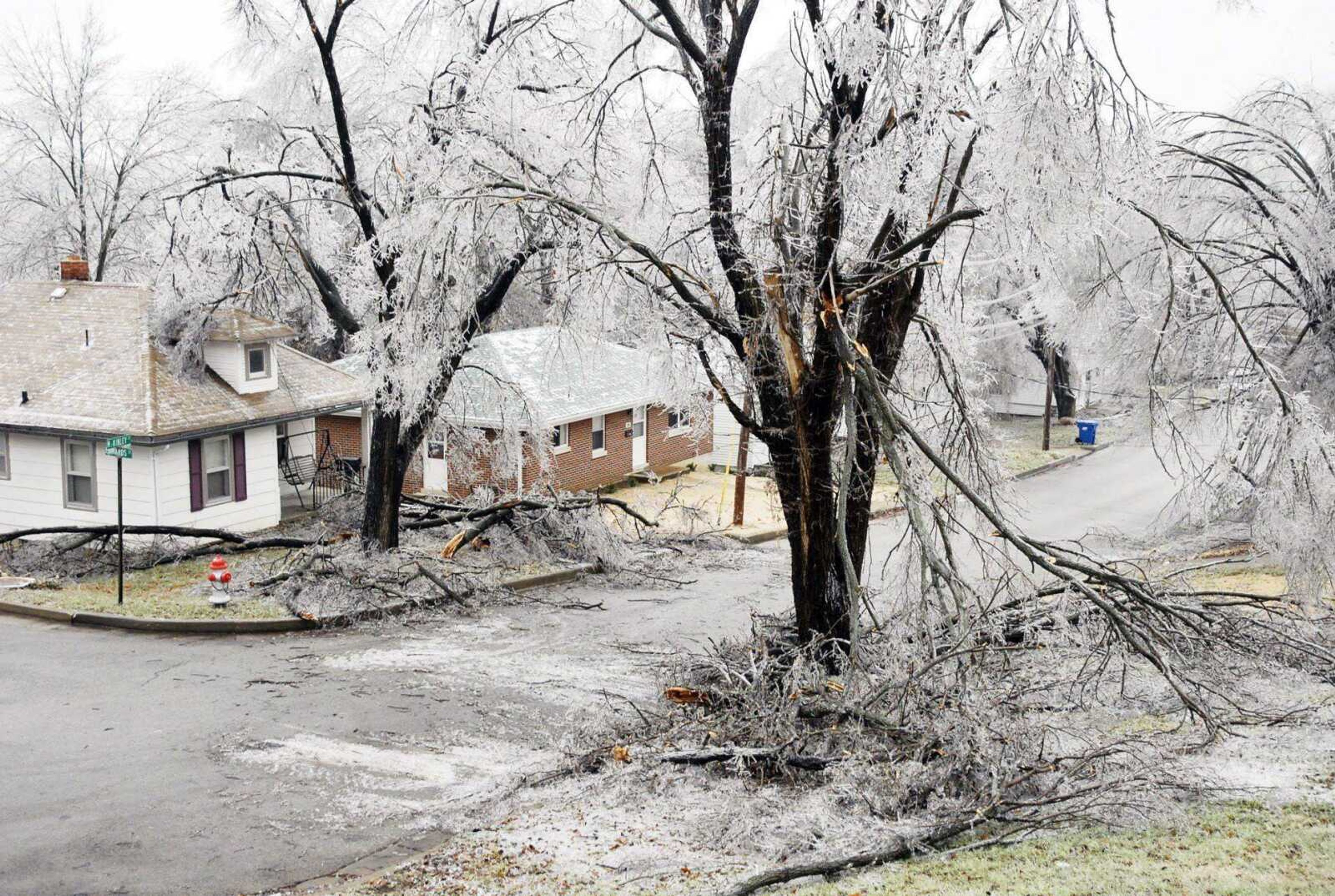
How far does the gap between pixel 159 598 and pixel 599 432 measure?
13054 millimetres

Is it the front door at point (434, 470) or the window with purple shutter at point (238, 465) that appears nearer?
the window with purple shutter at point (238, 465)

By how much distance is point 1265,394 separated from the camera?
11430mm

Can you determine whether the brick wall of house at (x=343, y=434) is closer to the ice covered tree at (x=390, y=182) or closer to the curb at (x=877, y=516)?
the ice covered tree at (x=390, y=182)

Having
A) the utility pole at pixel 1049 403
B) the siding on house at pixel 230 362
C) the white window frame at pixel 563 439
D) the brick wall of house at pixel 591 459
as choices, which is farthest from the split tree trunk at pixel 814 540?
the utility pole at pixel 1049 403

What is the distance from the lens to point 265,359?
21375 millimetres

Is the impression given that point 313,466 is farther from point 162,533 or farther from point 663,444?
point 663,444

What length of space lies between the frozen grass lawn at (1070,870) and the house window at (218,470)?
14.1 metres

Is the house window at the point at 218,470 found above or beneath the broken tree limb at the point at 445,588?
above

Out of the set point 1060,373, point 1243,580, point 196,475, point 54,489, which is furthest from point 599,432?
point 1060,373

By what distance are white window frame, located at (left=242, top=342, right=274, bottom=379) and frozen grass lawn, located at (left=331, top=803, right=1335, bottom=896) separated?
1499 cm

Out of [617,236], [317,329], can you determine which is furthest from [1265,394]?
[317,329]

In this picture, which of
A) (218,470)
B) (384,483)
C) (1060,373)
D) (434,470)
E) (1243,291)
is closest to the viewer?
(384,483)

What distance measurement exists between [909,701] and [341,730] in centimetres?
552

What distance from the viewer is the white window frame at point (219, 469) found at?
19.8m
